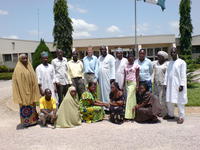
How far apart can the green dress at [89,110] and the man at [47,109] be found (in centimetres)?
77

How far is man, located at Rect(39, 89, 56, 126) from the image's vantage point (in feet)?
17.8

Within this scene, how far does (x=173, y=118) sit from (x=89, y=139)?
2.57 m

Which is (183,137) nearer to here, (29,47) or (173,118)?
(173,118)

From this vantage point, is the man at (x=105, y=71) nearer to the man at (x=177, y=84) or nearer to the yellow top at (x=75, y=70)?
the yellow top at (x=75, y=70)

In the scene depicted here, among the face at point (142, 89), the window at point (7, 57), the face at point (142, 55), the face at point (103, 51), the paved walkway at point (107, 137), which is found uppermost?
the window at point (7, 57)

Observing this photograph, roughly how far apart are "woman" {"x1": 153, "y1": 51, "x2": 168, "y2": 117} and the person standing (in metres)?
0.58

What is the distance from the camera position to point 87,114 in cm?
565

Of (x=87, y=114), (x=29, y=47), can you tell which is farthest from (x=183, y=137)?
(x=29, y=47)

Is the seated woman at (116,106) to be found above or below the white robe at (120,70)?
below

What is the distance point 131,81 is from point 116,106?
33.1 inches

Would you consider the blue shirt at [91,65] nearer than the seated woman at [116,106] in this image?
No

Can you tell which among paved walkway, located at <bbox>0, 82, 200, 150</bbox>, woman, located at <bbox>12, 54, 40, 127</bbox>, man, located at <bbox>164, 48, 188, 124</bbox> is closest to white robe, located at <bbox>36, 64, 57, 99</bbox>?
woman, located at <bbox>12, 54, 40, 127</bbox>

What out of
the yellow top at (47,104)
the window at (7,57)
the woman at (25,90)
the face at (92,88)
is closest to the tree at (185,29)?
the window at (7,57)

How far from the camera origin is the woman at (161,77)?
583 centimetres
